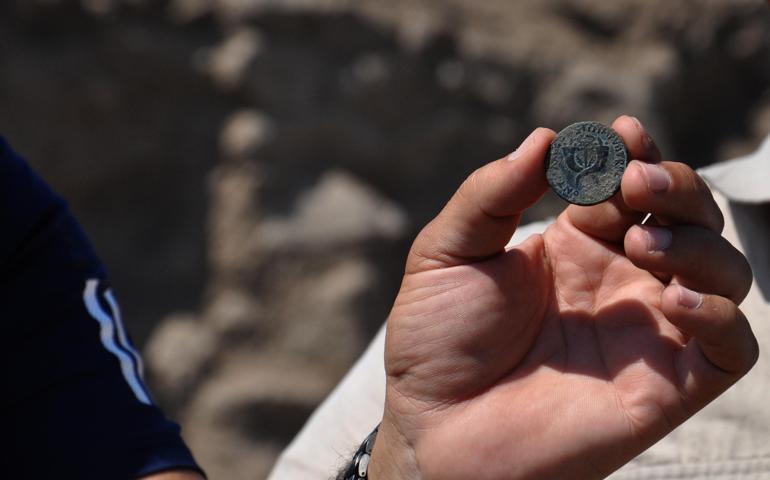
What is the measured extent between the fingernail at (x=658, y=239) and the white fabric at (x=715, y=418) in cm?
45

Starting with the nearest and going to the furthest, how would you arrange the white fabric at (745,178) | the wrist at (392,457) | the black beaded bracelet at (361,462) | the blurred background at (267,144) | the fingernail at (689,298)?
the fingernail at (689,298) → the wrist at (392,457) → the black beaded bracelet at (361,462) → the white fabric at (745,178) → the blurred background at (267,144)

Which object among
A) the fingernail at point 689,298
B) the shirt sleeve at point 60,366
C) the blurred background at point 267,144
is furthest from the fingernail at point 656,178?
the blurred background at point 267,144

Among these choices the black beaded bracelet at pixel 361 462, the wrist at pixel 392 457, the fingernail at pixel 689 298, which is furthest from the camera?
the black beaded bracelet at pixel 361 462

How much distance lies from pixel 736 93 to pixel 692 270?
268 cm

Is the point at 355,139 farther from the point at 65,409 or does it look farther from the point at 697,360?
the point at 697,360

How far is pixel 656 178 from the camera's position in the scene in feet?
3.37

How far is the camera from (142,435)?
1.53 metres

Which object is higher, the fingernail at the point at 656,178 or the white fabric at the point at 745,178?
the fingernail at the point at 656,178

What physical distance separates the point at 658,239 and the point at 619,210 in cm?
12

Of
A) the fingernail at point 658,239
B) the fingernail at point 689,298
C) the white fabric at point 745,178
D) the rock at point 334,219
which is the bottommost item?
the rock at point 334,219

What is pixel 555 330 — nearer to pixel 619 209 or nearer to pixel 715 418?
pixel 619 209

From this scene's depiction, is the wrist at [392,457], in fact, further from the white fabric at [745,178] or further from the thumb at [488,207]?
the white fabric at [745,178]

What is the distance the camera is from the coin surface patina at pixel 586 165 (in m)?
1.11

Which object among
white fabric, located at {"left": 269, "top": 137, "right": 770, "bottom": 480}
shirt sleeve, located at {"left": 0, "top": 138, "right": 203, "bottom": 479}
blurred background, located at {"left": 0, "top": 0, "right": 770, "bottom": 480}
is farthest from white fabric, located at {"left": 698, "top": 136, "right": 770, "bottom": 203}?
blurred background, located at {"left": 0, "top": 0, "right": 770, "bottom": 480}
